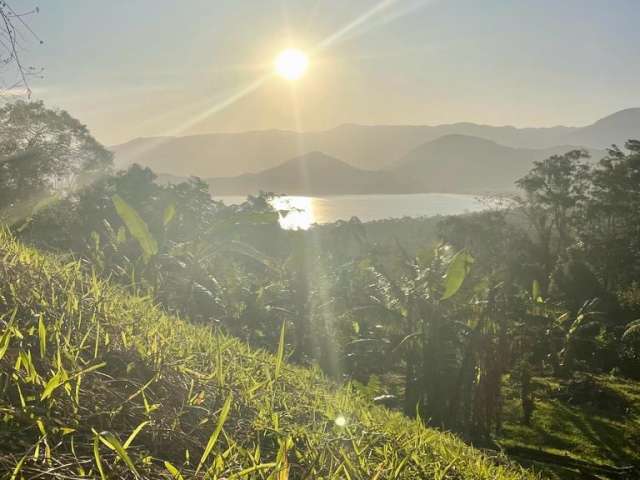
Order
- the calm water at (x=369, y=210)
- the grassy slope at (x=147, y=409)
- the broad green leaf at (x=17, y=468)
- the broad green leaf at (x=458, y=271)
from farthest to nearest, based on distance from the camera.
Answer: the calm water at (x=369, y=210)
the broad green leaf at (x=458, y=271)
the grassy slope at (x=147, y=409)
the broad green leaf at (x=17, y=468)

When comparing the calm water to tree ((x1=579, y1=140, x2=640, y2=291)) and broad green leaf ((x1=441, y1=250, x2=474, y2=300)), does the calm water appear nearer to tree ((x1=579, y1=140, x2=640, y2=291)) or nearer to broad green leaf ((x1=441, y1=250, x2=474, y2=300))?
tree ((x1=579, y1=140, x2=640, y2=291))

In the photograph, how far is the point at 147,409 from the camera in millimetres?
1668

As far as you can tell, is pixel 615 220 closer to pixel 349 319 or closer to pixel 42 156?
pixel 349 319

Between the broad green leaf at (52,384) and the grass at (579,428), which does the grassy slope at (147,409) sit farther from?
the grass at (579,428)

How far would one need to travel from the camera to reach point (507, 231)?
36344 millimetres

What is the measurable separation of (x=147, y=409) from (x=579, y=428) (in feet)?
41.1

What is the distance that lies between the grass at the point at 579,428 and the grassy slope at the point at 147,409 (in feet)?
24.5

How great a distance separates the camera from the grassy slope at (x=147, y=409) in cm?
146

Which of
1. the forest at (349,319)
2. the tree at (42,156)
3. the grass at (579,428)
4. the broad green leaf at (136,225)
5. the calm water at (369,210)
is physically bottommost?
the grass at (579,428)

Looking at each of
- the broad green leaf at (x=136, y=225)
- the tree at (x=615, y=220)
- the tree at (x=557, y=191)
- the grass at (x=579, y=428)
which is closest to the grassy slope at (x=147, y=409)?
the broad green leaf at (x=136, y=225)

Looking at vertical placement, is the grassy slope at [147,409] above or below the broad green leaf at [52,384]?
below

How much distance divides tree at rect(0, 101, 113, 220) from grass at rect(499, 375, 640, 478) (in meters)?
21.5

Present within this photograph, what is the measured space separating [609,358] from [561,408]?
5904 millimetres

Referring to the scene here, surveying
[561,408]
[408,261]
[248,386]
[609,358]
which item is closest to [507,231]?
[609,358]
